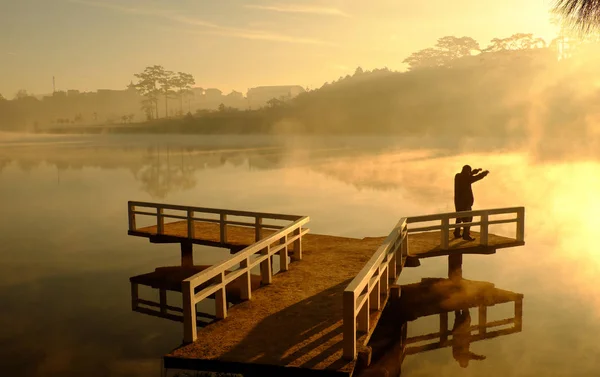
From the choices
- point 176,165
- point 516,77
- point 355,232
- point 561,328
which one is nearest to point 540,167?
point 355,232

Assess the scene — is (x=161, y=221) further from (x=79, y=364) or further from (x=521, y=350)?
(x=521, y=350)

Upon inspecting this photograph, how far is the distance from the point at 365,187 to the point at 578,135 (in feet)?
282

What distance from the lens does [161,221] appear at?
66.7 feet

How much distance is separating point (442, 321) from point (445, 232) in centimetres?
264

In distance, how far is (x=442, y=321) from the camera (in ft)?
54.6

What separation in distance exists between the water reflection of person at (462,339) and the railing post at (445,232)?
2.20 m

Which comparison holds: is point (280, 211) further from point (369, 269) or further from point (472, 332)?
point (369, 269)

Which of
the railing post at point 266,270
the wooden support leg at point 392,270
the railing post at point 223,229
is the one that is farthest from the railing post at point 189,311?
the railing post at point 223,229

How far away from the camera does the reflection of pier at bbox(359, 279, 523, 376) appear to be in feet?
47.0

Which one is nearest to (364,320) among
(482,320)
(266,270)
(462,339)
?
(266,270)

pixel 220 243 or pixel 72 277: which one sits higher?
pixel 220 243

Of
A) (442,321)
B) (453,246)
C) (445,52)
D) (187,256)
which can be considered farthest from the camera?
(445,52)

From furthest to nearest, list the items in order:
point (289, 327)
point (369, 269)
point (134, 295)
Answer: point (134, 295), point (289, 327), point (369, 269)

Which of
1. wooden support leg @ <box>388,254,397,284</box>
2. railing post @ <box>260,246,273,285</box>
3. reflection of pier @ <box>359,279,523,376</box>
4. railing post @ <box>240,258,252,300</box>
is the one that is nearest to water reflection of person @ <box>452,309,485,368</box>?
reflection of pier @ <box>359,279,523,376</box>
